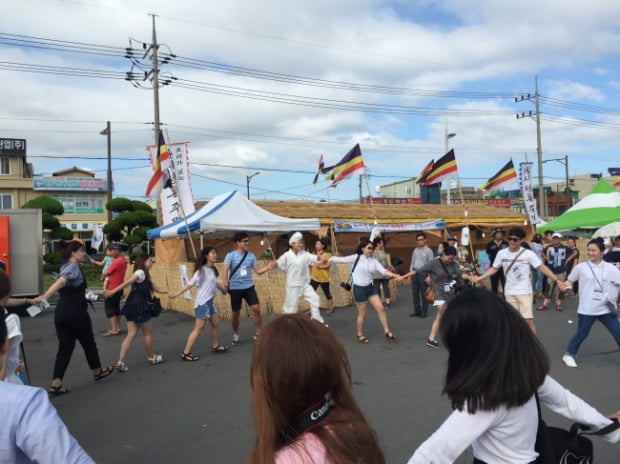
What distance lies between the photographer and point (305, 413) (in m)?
1.49

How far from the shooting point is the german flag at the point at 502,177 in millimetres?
16609

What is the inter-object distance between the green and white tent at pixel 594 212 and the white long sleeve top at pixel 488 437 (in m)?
13.8

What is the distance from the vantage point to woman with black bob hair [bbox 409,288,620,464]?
1876mm

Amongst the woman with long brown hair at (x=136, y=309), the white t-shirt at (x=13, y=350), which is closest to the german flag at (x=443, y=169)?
the woman with long brown hair at (x=136, y=309)

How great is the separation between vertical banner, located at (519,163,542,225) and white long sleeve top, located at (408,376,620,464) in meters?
17.5

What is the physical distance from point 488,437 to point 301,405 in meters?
0.96

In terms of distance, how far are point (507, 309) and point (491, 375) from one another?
0.87ft

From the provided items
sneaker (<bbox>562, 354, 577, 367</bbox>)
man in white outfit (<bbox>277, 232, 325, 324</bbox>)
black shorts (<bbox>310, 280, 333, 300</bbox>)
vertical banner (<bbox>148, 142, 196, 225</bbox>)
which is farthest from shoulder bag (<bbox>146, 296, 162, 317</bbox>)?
vertical banner (<bbox>148, 142, 196, 225</bbox>)

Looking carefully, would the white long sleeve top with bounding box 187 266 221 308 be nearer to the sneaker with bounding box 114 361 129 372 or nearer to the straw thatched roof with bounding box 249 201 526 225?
the sneaker with bounding box 114 361 129 372

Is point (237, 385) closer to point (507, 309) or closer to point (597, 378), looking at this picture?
point (597, 378)

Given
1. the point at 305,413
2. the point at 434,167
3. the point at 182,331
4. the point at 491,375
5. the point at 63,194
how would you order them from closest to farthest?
the point at 305,413 < the point at 491,375 < the point at 182,331 < the point at 434,167 < the point at 63,194

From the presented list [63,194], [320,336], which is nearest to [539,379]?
[320,336]

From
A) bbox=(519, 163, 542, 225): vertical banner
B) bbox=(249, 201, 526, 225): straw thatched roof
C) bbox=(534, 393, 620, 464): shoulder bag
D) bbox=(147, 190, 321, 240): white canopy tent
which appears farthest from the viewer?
bbox=(519, 163, 542, 225): vertical banner

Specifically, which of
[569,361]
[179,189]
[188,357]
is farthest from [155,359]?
[179,189]
